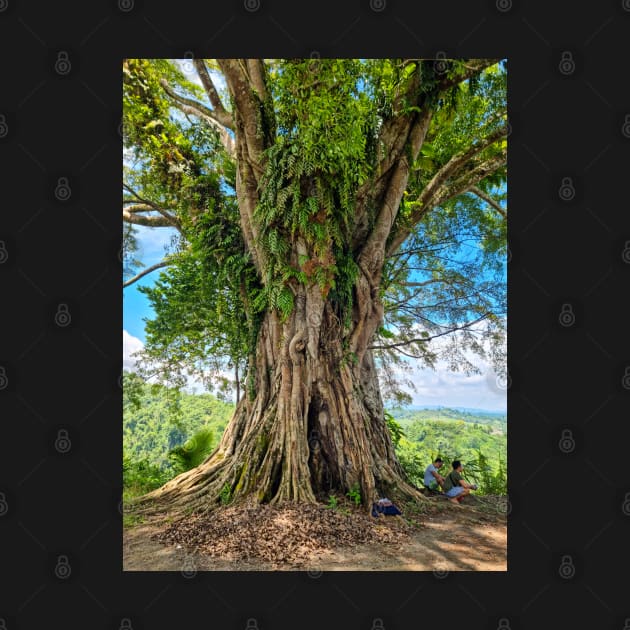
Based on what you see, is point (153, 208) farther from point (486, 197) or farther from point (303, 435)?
point (486, 197)

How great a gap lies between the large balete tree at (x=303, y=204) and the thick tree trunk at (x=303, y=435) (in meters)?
0.02

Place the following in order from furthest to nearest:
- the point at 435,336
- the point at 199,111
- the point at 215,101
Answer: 1. the point at 435,336
2. the point at 199,111
3. the point at 215,101

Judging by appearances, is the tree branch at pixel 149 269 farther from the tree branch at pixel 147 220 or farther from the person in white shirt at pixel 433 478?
the person in white shirt at pixel 433 478

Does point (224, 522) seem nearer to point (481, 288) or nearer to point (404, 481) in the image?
point (404, 481)

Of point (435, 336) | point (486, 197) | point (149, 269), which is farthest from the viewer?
point (435, 336)

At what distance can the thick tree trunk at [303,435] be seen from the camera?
15.0 ft

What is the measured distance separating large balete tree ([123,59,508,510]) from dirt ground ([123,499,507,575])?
61 centimetres

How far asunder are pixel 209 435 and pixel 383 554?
3974 mm

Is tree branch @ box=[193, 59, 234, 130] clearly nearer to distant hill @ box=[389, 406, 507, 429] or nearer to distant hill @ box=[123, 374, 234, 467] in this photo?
distant hill @ box=[123, 374, 234, 467]

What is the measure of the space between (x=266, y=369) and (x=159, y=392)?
4027 mm

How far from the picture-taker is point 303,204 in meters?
4.46

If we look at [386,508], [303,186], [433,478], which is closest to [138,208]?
[303,186]

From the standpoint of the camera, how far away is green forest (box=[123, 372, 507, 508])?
21.1ft
